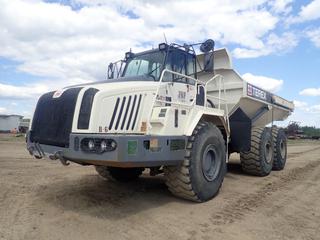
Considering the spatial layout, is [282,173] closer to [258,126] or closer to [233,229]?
[258,126]

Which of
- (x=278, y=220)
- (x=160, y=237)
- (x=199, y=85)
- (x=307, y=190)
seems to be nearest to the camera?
(x=160, y=237)

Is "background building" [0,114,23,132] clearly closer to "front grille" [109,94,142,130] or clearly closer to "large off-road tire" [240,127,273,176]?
"large off-road tire" [240,127,273,176]

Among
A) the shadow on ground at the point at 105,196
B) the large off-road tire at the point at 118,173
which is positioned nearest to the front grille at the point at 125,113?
the shadow on ground at the point at 105,196

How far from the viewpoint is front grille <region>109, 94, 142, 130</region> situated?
5773mm

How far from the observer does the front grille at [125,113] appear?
577cm

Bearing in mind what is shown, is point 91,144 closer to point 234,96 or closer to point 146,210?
point 146,210

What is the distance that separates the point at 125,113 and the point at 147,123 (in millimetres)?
388

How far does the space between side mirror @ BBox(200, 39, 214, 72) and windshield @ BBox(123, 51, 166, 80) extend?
108 centimetres

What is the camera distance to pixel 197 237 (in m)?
5.04

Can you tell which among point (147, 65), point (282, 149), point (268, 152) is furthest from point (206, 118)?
point (282, 149)

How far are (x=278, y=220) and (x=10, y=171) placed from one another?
23.1 ft

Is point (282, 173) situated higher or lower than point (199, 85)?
lower

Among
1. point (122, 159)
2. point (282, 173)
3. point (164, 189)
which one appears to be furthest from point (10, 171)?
point (282, 173)

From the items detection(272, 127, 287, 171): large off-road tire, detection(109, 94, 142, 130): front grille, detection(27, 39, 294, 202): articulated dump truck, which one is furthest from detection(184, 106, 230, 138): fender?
detection(272, 127, 287, 171): large off-road tire
